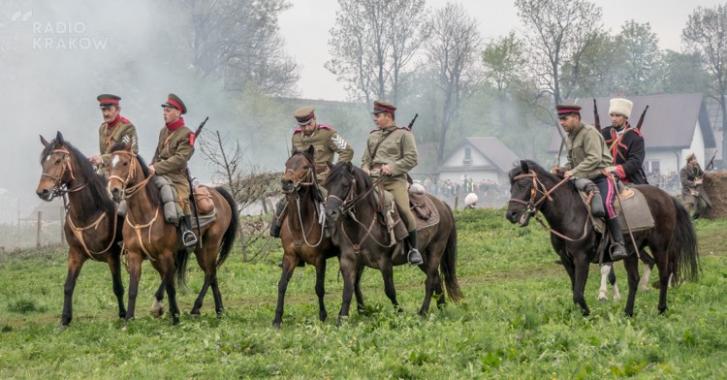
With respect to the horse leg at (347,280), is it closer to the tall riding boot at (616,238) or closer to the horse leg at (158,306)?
the horse leg at (158,306)

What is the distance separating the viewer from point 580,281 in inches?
503

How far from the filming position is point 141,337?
11977 millimetres

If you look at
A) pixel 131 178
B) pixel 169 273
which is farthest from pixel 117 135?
pixel 169 273

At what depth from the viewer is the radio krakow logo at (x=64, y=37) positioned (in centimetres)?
5516

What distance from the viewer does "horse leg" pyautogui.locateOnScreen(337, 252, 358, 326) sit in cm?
1265

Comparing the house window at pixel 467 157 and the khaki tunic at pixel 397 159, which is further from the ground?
the house window at pixel 467 157

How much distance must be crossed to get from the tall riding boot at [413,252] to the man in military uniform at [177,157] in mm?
3108

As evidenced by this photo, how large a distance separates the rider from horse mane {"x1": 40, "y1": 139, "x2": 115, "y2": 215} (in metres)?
6.40

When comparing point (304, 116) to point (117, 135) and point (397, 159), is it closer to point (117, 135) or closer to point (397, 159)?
point (397, 159)

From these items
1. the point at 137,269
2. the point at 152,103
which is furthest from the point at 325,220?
the point at 152,103

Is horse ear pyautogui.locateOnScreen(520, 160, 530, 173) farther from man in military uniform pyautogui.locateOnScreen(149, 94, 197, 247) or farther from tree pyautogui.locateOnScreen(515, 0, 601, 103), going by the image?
tree pyautogui.locateOnScreen(515, 0, 601, 103)

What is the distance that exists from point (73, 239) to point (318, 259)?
11.9 feet

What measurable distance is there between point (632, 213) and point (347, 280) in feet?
13.1

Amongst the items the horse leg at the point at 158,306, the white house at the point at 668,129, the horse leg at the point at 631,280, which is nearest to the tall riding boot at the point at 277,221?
the horse leg at the point at 158,306
